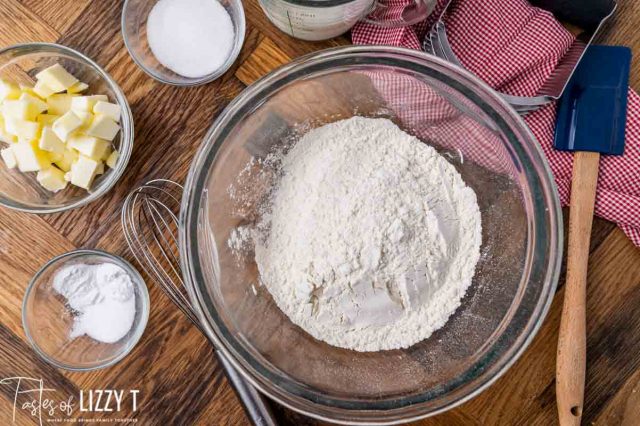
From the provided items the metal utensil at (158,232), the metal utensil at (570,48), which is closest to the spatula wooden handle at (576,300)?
the metal utensil at (570,48)

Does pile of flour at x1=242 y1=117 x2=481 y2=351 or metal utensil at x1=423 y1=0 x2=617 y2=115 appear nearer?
pile of flour at x1=242 y1=117 x2=481 y2=351

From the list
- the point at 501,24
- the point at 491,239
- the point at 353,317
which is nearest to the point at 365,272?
the point at 353,317

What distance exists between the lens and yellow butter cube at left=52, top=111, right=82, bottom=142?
3.26 feet

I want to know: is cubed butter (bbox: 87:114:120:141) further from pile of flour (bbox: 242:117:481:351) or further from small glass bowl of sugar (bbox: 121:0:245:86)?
pile of flour (bbox: 242:117:481:351)

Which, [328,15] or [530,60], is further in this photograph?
[530,60]

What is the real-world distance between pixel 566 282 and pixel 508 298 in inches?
5.8

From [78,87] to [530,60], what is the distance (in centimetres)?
79

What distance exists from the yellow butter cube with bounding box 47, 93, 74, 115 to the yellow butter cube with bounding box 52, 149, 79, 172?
0.08 m

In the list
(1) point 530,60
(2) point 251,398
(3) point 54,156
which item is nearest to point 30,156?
(3) point 54,156

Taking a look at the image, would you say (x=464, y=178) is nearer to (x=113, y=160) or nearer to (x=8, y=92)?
(x=113, y=160)

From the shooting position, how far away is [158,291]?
42.6 inches

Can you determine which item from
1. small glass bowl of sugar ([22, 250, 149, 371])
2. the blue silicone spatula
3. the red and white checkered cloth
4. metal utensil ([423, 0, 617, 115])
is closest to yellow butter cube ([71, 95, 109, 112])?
small glass bowl of sugar ([22, 250, 149, 371])

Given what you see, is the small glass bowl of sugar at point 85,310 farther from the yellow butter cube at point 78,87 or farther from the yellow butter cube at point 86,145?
the yellow butter cube at point 78,87

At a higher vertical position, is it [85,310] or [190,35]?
[190,35]
